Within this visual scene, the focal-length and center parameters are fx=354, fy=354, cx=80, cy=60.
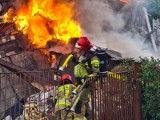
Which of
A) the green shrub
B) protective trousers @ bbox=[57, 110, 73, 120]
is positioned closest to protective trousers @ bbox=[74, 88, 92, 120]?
protective trousers @ bbox=[57, 110, 73, 120]

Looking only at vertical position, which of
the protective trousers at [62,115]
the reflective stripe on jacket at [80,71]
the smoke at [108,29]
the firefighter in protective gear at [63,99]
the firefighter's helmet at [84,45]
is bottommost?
the protective trousers at [62,115]

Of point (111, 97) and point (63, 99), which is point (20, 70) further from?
point (111, 97)

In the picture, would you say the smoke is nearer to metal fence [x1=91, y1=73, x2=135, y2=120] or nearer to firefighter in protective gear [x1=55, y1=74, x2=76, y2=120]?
firefighter in protective gear [x1=55, y1=74, x2=76, y2=120]

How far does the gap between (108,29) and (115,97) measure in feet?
27.3

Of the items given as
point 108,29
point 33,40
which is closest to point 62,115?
point 33,40

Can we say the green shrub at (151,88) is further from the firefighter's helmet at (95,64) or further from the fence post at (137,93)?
the firefighter's helmet at (95,64)

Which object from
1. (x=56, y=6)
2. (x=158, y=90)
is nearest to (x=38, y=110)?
(x=158, y=90)

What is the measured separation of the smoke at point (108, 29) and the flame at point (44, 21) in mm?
954

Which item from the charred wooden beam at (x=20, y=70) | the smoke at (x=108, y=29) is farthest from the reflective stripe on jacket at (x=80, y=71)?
the smoke at (x=108, y=29)

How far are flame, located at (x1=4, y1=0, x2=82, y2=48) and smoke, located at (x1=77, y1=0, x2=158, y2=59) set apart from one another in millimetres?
954

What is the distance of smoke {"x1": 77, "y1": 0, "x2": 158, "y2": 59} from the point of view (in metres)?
14.3

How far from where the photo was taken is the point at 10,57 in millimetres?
11961

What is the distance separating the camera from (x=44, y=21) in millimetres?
13133

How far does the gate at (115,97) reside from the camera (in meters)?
6.89
